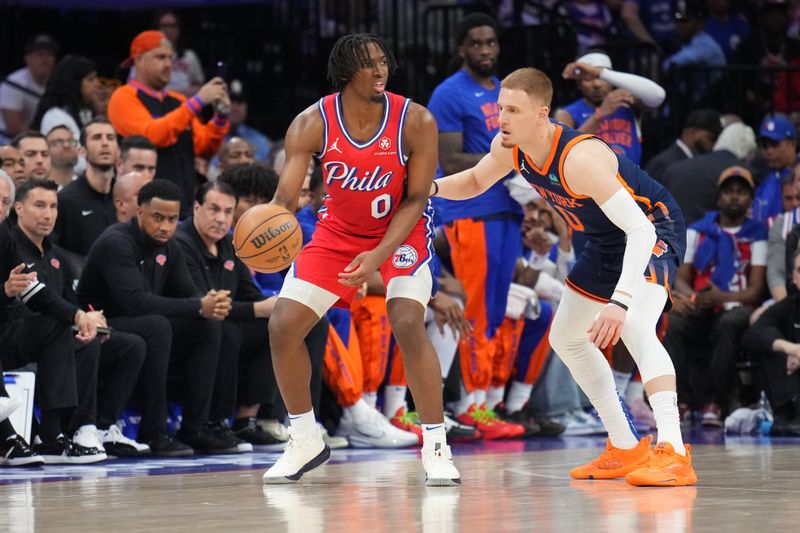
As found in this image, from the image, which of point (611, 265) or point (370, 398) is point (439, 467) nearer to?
point (611, 265)

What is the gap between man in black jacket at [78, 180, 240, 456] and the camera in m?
7.39

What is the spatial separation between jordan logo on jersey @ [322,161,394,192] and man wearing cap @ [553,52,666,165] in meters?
3.41

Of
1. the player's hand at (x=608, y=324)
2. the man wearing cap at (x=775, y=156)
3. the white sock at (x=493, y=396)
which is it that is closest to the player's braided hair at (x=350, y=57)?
the player's hand at (x=608, y=324)

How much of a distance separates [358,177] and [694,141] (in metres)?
5.88

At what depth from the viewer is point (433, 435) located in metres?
5.59

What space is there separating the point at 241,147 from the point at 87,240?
1.83 m

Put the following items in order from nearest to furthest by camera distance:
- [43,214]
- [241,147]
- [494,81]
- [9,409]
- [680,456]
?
[680,456]
[9,409]
[43,214]
[494,81]
[241,147]

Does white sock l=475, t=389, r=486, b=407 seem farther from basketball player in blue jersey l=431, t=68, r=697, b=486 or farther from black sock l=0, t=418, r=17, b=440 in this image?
black sock l=0, t=418, r=17, b=440

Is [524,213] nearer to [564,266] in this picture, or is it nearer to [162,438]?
[564,266]

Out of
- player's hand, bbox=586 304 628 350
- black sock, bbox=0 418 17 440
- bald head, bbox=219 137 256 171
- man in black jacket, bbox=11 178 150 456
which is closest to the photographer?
A: player's hand, bbox=586 304 628 350

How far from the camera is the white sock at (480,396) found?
29.1ft

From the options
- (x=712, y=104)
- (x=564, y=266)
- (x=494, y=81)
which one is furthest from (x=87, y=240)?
(x=712, y=104)

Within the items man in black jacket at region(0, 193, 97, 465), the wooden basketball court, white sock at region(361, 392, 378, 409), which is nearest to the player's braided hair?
the wooden basketball court

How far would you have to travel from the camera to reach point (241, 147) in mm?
9703
